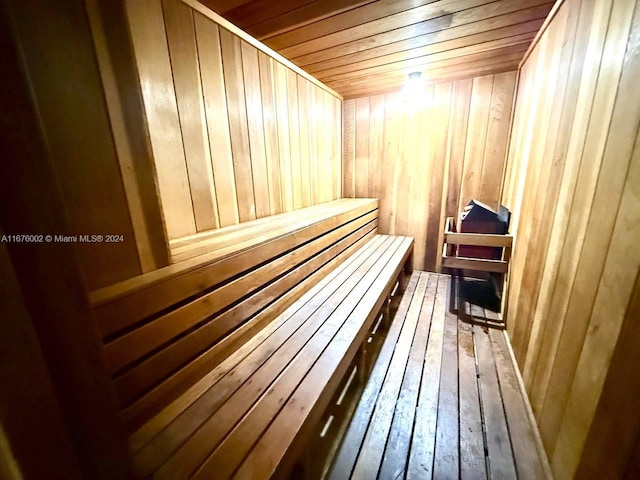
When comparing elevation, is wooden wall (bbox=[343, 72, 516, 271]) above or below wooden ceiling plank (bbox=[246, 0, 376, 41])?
below

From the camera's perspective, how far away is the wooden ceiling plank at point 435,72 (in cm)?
236

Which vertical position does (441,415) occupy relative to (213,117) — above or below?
below

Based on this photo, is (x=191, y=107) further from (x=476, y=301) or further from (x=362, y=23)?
(x=476, y=301)

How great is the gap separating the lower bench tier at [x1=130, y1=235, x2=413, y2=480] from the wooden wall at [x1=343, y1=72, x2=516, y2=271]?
2.13m

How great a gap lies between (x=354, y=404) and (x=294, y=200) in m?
1.90

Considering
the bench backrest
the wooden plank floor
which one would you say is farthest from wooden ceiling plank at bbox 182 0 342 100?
the wooden plank floor

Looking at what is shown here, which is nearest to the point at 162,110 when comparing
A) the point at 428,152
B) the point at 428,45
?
the point at 428,45

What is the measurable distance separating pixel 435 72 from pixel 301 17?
5.45ft

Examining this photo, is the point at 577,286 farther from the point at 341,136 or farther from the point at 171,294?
the point at 341,136

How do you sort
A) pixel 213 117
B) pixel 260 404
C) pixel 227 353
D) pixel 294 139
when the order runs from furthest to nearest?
pixel 294 139
pixel 213 117
pixel 227 353
pixel 260 404

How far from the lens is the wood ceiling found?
1641 mm

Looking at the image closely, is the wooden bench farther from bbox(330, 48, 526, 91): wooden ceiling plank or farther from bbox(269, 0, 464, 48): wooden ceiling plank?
bbox(330, 48, 526, 91): wooden ceiling plank

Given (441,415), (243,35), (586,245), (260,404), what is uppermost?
(243,35)

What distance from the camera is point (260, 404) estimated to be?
999 mm
